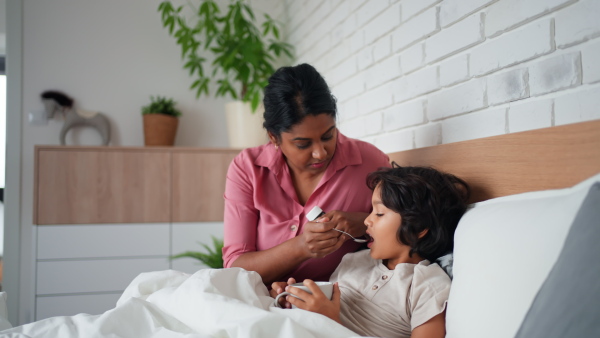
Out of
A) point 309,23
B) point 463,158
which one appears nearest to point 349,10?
point 309,23

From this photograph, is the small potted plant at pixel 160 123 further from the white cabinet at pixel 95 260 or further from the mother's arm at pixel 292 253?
the mother's arm at pixel 292 253

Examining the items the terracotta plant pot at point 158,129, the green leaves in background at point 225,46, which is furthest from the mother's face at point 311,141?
the terracotta plant pot at point 158,129

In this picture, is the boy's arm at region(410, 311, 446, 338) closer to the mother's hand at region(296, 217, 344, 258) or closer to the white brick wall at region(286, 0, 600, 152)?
the mother's hand at region(296, 217, 344, 258)

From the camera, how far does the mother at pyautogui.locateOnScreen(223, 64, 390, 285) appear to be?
1564 millimetres

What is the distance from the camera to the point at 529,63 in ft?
4.30

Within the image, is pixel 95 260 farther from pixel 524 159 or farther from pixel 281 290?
pixel 524 159

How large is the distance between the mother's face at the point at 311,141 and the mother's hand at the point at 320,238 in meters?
0.23

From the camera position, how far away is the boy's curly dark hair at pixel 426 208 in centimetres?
134

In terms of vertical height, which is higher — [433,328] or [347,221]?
[347,221]

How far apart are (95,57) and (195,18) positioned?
70cm

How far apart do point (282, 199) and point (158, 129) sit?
1.72 m

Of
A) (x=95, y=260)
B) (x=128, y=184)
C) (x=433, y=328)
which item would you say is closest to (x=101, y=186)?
(x=128, y=184)

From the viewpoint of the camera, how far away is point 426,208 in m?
1.35

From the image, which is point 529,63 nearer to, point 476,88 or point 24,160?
point 476,88
